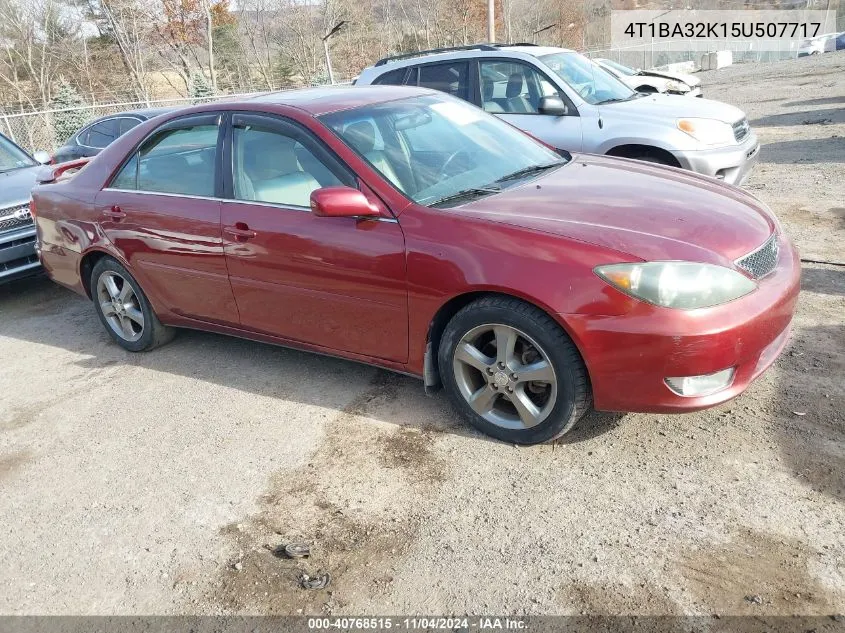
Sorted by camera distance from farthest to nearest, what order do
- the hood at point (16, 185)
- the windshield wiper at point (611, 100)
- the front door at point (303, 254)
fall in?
the windshield wiper at point (611, 100) < the hood at point (16, 185) < the front door at point (303, 254)

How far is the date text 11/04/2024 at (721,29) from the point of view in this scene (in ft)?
175

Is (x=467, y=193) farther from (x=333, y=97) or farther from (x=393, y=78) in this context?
(x=393, y=78)

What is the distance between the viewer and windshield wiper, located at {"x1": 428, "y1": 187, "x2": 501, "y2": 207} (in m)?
3.57

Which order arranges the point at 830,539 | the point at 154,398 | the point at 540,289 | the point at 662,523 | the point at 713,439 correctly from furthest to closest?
the point at 154,398 < the point at 713,439 < the point at 540,289 < the point at 662,523 < the point at 830,539

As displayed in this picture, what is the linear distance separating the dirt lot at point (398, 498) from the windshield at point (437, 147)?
47.9 inches

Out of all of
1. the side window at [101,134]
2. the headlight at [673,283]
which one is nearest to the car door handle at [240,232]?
the headlight at [673,283]

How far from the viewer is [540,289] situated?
3.04 meters

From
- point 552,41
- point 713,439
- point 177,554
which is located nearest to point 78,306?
point 177,554

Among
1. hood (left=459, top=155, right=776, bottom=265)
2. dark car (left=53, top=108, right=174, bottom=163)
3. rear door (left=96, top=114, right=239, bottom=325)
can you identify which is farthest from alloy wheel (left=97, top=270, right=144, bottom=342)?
dark car (left=53, top=108, right=174, bottom=163)

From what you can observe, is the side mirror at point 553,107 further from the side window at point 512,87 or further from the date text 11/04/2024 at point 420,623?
the date text 11/04/2024 at point 420,623

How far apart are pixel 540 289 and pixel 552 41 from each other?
56591 millimetres

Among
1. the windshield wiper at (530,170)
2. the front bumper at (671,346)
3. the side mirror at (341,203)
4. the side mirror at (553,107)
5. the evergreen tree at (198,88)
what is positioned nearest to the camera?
the front bumper at (671,346)

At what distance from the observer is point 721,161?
254 inches

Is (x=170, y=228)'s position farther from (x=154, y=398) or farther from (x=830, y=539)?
(x=830, y=539)
